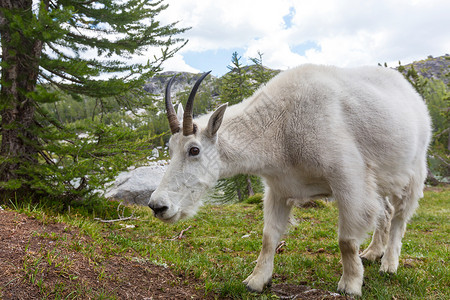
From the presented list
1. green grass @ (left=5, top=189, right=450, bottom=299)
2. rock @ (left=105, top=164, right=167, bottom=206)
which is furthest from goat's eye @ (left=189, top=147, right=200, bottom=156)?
rock @ (left=105, top=164, right=167, bottom=206)

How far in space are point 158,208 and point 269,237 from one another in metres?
1.77

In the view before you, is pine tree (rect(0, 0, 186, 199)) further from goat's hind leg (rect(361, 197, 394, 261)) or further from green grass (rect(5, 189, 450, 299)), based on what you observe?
goat's hind leg (rect(361, 197, 394, 261))

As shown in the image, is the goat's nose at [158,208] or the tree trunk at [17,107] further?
the tree trunk at [17,107]

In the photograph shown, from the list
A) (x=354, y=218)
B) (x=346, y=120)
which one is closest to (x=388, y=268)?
(x=354, y=218)

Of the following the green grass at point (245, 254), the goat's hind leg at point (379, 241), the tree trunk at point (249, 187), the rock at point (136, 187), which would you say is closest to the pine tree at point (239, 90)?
the tree trunk at point (249, 187)

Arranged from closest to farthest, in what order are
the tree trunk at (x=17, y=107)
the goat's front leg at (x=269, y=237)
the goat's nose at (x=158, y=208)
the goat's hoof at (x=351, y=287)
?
the goat's nose at (x=158, y=208)
the goat's hoof at (x=351, y=287)
the goat's front leg at (x=269, y=237)
the tree trunk at (x=17, y=107)

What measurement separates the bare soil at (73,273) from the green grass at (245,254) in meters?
0.06

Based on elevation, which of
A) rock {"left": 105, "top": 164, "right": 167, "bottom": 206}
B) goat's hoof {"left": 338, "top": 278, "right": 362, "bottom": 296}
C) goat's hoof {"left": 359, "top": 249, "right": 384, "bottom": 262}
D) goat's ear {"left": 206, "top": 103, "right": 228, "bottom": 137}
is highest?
goat's ear {"left": 206, "top": 103, "right": 228, "bottom": 137}

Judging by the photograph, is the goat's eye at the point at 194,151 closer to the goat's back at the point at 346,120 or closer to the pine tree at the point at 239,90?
the goat's back at the point at 346,120

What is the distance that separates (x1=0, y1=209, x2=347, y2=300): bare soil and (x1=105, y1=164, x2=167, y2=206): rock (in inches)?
357

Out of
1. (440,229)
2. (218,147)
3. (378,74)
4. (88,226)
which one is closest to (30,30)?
(88,226)

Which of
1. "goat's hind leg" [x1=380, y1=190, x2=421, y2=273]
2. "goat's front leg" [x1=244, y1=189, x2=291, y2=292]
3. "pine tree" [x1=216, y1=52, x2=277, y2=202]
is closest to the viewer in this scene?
"goat's front leg" [x1=244, y1=189, x2=291, y2=292]

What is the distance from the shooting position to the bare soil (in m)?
3.24

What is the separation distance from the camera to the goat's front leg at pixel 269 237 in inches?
168
